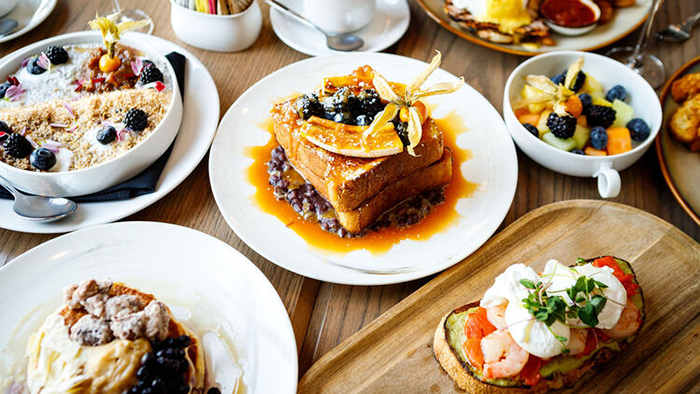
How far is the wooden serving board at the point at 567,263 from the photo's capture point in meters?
1.68

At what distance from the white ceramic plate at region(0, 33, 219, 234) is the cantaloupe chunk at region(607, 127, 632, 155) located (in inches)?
67.1

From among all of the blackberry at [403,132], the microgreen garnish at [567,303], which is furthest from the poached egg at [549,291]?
the blackberry at [403,132]

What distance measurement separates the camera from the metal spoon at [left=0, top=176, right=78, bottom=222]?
1.97m

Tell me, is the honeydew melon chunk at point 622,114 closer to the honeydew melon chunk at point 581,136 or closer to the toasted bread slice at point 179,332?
the honeydew melon chunk at point 581,136

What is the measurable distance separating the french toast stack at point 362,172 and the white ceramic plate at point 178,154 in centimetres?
35

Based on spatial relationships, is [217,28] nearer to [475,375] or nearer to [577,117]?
[577,117]

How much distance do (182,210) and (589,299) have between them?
5.06ft

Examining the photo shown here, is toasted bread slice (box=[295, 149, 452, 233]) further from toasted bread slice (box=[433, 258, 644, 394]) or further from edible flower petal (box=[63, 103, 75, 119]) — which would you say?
edible flower petal (box=[63, 103, 75, 119])

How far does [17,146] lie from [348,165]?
1.28 metres

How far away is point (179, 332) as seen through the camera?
5.40ft

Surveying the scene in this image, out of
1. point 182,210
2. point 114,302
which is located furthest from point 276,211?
point 114,302

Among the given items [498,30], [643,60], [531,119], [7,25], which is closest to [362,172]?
[531,119]

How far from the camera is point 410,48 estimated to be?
2.77 metres

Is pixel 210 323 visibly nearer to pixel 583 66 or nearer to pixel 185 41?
pixel 185 41
